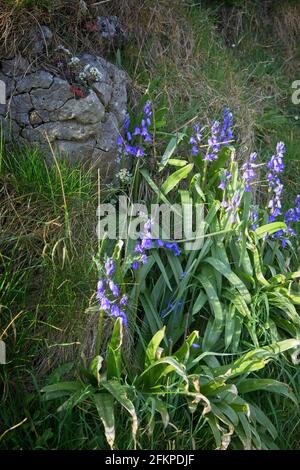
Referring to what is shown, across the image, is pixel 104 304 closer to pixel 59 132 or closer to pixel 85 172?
pixel 85 172

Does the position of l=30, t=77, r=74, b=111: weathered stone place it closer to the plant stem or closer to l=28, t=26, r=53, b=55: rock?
l=28, t=26, r=53, b=55: rock

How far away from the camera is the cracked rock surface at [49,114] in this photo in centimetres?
363

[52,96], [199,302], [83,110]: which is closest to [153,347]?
[199,302]

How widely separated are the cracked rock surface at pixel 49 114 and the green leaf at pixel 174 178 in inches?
15.1

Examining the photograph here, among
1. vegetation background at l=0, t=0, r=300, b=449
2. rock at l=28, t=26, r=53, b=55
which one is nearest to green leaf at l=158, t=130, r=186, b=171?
vegetation background at l=0, t=0, r=300, b=449

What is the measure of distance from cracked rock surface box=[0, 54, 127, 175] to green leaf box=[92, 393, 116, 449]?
1298 millimetres

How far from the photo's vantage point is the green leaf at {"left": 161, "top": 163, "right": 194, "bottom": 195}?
142 inches

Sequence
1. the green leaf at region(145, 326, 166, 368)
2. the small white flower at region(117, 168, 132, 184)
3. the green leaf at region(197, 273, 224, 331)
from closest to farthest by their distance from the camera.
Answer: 1. the green leaf at region(145, 326, 166, 368)
2. the green leaf at region(197, 273, 224, 331)
3. the small white flower at region(117, 168, 132, 184)

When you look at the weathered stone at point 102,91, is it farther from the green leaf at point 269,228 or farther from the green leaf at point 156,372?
the green leaf at point 156,372

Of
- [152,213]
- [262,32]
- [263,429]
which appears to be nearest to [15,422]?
[263,429]

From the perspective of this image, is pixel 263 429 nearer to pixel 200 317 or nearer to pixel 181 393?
pixel 181 393

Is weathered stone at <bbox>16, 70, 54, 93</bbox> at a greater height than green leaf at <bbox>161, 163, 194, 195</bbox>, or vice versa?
weathered stone at <bbox>16, 70, 54, 93</bbox>

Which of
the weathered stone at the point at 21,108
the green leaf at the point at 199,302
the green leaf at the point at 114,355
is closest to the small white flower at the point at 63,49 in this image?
the weathered stone at the point at 21,108

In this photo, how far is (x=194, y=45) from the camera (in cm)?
466
